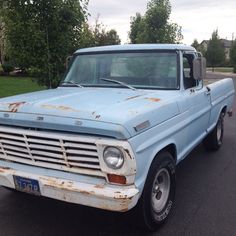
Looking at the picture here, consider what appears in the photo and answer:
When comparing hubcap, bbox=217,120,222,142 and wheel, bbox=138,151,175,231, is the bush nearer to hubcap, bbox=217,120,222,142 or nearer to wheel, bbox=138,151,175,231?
hubcap, bbox=217,120,222,142

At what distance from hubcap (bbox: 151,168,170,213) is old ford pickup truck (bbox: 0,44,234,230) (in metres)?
0.01

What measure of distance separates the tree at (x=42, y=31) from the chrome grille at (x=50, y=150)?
4.38m

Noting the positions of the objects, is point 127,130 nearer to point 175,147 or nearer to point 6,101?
point 175,147

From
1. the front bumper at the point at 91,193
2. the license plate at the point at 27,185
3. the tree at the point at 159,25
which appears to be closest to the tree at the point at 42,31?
the license plate at the point at 27,185

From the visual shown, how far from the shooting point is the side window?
5211 millimetres

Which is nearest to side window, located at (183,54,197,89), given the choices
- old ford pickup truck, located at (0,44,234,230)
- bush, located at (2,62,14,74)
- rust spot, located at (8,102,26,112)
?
old ford pickup truck, located at (0,44,234,230)

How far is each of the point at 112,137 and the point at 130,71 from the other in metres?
1.86

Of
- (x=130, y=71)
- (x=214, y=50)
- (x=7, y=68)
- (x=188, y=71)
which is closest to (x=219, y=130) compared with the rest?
(x=188, y=71)

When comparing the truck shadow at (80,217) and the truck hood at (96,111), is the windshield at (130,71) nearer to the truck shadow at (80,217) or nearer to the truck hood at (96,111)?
the truck hood at (96,111)

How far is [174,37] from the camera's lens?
20.4 metres

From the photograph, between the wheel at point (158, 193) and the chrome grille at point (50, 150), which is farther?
the wheel at point (158, 193)

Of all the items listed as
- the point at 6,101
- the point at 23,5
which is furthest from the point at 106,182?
the point at 23,5

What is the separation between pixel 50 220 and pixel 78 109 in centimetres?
144

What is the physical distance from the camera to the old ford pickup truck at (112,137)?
3.43m
